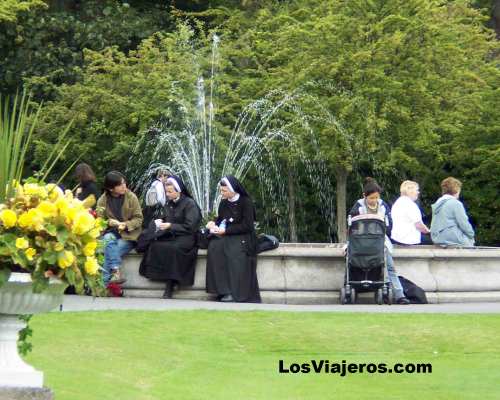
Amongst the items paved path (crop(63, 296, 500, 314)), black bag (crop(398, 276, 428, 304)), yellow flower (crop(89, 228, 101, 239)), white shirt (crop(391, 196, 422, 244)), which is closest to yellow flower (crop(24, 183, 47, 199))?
yellow flower (crop(89, 228, 101, 239))

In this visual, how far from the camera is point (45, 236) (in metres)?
8.53

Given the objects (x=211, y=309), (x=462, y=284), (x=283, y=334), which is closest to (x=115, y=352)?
(x=283, y=334)

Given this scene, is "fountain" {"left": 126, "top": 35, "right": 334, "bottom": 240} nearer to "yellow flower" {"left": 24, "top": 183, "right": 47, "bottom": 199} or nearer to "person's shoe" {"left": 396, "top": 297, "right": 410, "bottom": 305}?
"person's shoe" {"left": 396, "top": 297, "right": 410, "bottom": 305}

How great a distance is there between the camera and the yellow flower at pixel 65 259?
849 centimetres

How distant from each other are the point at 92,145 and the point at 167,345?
15.0 meters

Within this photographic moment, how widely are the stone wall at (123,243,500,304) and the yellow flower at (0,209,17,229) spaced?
9.20m

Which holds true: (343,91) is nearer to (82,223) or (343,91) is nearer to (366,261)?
(366,261)

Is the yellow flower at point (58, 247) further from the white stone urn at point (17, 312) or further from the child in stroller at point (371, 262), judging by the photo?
the child in stroller at point (371, 262)

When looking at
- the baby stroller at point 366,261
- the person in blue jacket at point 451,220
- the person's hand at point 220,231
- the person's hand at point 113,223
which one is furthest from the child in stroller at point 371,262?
the person's hand at point 113,223

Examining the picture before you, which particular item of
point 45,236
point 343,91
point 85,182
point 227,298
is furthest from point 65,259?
point 343,91

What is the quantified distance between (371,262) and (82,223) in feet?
28.9

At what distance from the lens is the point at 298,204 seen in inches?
1193

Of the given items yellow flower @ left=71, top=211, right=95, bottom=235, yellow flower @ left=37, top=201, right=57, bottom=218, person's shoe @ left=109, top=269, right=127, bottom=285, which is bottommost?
person's shoe @ left=109, top=269, right=127, bottom=285

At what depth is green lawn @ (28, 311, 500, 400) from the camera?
35.8 feet
